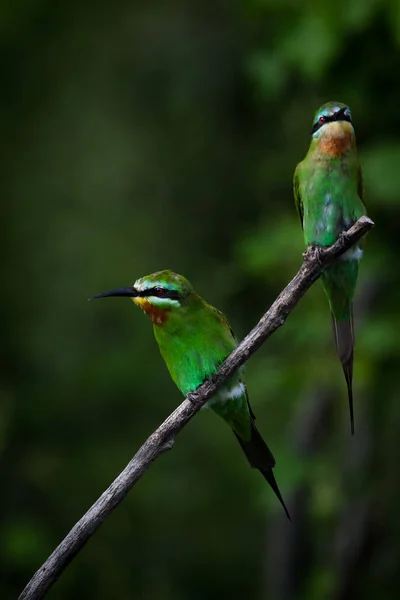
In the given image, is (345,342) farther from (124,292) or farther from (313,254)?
(124,292)

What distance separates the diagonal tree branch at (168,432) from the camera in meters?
2.28

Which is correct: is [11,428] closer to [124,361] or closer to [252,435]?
[124,361]

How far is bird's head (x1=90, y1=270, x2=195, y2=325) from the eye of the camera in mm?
2508

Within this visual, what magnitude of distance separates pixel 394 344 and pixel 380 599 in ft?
6.25

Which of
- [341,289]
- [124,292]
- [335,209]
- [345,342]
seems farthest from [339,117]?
[124,292]

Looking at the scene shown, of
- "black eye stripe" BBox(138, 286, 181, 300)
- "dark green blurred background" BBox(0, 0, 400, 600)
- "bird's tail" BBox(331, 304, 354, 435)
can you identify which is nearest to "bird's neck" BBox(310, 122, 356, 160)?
"bird's tail" BBox(331, 304, 354, 435)

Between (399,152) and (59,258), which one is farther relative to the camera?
(59,258)

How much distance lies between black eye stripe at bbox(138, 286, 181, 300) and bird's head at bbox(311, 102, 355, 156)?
1.94ft

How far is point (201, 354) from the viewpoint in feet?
9.48

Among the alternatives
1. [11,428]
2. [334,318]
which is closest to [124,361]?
[11,428]

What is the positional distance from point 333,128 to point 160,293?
26.2 inches

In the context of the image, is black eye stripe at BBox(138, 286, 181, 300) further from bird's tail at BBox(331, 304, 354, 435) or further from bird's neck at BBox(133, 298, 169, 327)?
bird's tail at BBox(331, 304, 354, 435)

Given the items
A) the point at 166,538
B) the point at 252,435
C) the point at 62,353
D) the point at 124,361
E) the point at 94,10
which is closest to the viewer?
Result: the point at 252,435

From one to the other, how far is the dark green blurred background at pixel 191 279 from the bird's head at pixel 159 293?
1.83 meters
